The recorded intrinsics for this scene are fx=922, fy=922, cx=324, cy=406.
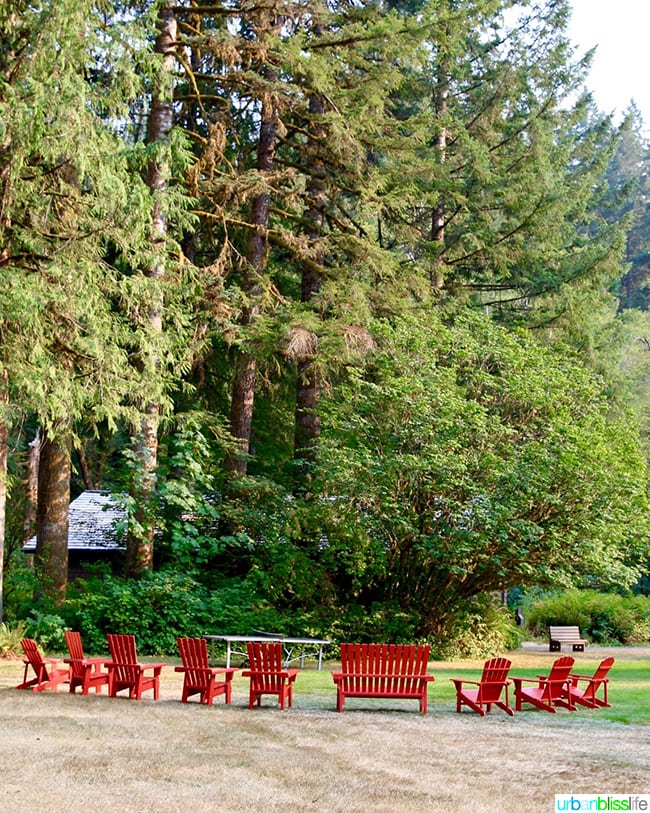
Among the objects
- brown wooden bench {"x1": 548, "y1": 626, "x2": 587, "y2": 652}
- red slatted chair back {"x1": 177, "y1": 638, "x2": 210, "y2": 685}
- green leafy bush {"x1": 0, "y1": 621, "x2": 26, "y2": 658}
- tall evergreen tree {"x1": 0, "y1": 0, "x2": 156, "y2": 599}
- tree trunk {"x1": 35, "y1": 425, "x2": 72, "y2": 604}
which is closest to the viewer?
red slatted chair back {"x1": 177, "y1": 638, "x2": 210, "y2": 685}

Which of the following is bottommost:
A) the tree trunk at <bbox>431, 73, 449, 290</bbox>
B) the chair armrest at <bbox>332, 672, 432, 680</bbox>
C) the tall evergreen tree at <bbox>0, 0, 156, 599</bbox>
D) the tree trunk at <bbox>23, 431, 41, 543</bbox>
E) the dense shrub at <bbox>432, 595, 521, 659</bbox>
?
the dense shrub at <bbox>432, 595, 521, 659</bbox>

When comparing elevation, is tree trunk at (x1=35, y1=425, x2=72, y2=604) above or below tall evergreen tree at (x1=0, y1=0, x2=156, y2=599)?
below

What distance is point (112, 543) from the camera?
2252 cm

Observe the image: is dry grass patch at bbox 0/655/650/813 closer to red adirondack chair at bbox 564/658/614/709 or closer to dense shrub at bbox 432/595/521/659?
red adirondack chair at bbox 564/658/614/709

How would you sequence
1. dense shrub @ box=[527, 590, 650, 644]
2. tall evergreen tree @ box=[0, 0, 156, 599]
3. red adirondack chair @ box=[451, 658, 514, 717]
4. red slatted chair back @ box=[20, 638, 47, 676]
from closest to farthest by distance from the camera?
red adirondack chair @ box=[451, 658, 514, 717] < red slatted chair back @ box=[20, 638, 47, 676] < tall evergreen tree @ box=[0, 0, 156, 599] < dense shrub @ box=[527, 590, 650, 644]

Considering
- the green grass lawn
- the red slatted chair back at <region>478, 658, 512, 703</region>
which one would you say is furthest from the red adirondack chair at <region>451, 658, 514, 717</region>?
the green grass lawn

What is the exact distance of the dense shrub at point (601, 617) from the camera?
28.1m

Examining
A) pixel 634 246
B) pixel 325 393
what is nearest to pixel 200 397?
pixel 325 393

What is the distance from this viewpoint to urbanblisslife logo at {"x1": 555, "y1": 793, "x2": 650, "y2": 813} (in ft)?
21.2

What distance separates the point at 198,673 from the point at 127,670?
37.2 inches

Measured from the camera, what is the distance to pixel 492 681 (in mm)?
11508

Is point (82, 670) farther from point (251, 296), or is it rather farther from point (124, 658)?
point (251, 296)

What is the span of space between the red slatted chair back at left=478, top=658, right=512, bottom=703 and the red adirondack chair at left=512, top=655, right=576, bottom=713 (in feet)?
0.69

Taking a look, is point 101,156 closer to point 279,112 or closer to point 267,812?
point 279,112
